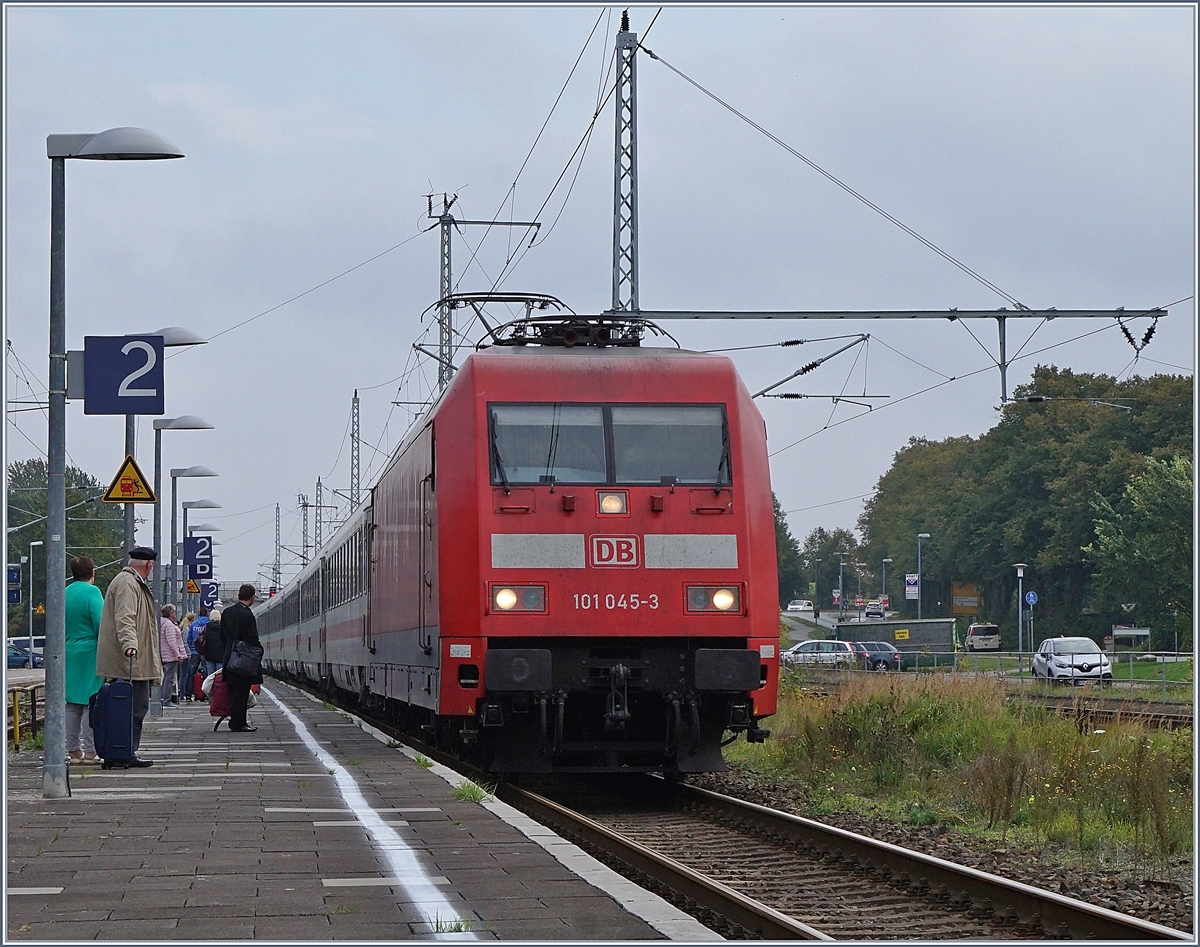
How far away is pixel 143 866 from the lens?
802 centimetres

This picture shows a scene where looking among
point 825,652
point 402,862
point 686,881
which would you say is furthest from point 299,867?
point 825,652

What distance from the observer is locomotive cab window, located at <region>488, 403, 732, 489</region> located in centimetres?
1292

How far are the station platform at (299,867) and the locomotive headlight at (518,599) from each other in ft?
4.45

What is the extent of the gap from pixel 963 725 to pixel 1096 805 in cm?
448

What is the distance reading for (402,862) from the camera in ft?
26.7

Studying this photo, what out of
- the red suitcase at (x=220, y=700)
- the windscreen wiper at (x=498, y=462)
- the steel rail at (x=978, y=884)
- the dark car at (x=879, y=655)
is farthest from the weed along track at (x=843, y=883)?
the dark car at (x=879, y=655)

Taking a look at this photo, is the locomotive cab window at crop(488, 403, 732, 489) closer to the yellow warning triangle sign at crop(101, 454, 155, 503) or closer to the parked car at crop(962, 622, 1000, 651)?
the yellow warning triangle sign at crop(101, 454, 155, 503)

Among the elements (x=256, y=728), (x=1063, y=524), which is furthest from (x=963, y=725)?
(x=1063, y=524)

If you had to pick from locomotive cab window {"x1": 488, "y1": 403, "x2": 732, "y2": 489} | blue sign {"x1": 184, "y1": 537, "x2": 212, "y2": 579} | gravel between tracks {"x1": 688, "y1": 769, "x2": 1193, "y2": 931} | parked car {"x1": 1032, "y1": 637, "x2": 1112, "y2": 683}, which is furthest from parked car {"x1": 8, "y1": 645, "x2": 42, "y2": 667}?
gravel between tracks {"x1": 688, "y1": 769, "x2": 1193, "y2": 931}

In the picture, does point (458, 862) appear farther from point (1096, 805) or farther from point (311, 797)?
point (1096, 805)

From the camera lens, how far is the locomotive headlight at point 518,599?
41.1 ft

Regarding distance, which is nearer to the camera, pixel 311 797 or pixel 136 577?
pixel 311 797

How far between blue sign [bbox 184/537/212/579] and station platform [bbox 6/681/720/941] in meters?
23.0

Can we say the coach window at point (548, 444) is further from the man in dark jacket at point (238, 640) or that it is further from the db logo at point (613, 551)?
the man in dark jacket at point (238, 640)
